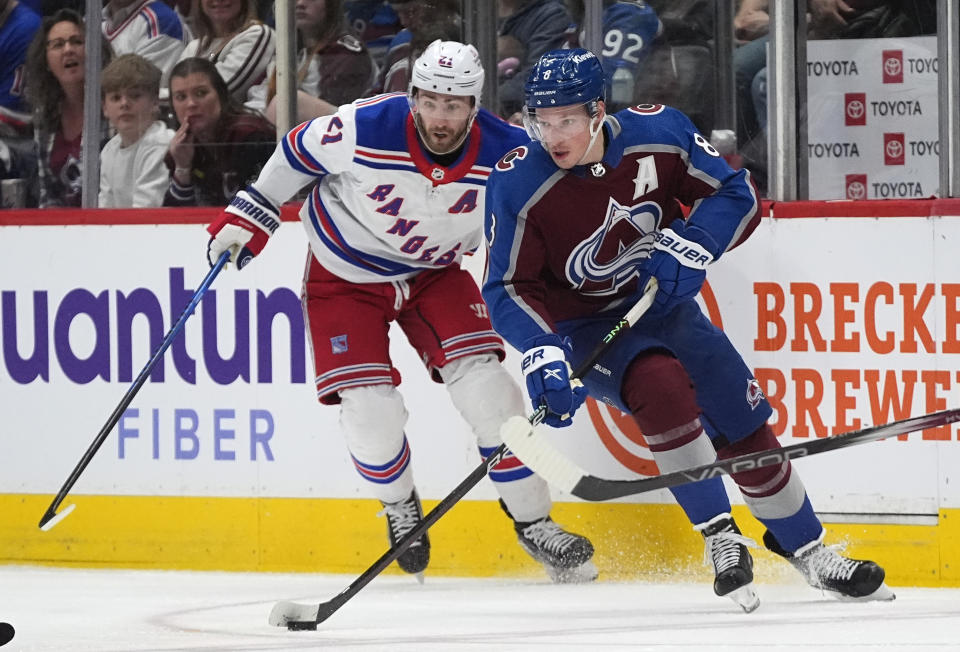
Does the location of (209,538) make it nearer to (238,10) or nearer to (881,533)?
(238,10)

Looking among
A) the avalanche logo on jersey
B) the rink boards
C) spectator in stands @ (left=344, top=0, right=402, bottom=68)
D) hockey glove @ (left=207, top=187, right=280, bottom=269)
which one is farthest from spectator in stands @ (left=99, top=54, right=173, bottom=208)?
the avalanche logo on jersey

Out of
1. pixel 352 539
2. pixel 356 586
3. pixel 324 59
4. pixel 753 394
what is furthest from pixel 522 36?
pixel 356 586

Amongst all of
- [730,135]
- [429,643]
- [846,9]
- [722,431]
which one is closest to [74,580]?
[429,643]

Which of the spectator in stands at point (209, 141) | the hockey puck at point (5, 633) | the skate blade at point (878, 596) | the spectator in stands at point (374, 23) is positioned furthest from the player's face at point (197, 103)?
the skate blade at point (878, 596)

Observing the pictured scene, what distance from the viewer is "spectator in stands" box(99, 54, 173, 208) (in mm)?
4289

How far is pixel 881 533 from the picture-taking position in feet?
11.8

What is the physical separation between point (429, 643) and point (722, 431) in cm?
80

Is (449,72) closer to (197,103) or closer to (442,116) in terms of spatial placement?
(442,116)

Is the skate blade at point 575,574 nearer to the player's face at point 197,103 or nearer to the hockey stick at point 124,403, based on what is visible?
the hockey stick at point 124,403

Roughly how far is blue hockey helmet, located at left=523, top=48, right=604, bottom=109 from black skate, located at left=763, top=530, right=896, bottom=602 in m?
1.02

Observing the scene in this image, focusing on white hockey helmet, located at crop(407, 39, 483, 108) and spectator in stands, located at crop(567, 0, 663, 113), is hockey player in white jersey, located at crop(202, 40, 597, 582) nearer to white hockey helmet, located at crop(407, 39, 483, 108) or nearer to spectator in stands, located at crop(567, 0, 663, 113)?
white hockey helmet, located at crop(407, 39, 483, 108)

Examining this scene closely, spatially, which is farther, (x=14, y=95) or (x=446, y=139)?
(x=14, y=95)

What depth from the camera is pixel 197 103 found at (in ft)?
14.0

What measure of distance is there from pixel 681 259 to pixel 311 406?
1.25 meters
